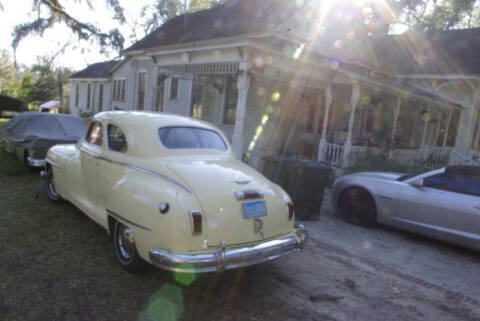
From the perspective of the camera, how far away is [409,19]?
2897 cm

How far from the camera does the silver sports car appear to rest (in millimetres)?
5266

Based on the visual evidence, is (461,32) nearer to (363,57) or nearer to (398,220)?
(363,57)

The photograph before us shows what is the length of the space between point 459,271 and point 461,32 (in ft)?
59.2

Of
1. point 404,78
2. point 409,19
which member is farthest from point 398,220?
point 409,19

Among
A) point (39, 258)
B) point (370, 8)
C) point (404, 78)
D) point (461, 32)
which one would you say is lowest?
point (39, 258)

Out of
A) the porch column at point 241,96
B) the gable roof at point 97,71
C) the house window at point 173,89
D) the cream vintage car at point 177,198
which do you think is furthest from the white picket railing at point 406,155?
the gable roof at point 97,71

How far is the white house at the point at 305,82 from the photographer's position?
992cm

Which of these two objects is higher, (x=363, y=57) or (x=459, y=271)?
(x=363, y=57)

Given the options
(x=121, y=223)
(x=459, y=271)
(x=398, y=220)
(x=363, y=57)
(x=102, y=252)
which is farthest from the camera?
(x=363, y=57)

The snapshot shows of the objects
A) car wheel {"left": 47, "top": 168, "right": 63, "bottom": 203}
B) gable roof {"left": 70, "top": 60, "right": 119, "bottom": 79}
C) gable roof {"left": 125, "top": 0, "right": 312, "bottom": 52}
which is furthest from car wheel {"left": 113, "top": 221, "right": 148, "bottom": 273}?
gable roof {"left": 70, "top": 60, "right": 119, "bottom": 79}

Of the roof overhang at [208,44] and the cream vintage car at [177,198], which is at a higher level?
the roof overhang at [208,44]

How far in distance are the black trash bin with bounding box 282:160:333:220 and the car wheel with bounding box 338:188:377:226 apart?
1.81 feet

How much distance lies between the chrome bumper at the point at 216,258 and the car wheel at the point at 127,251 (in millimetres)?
558

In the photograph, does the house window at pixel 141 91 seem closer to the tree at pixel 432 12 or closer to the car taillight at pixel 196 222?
the car taillight at pixel 196 222
